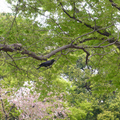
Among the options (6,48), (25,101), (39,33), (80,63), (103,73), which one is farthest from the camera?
(80,63)

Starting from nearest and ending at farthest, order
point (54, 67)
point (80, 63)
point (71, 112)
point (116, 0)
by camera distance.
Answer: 1. point (116, 0)
2. point (54, 67)
3. point (71, 112)
4. point (80, 63)

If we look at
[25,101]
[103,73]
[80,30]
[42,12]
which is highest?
[42,12]

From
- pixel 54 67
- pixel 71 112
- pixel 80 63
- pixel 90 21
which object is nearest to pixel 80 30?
pixel 90 21

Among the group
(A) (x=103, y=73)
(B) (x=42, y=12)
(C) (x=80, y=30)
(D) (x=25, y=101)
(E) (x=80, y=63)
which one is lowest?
(D) (x=25, y=101)

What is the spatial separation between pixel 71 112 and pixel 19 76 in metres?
7.51

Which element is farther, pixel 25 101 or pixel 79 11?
pixel 25 101

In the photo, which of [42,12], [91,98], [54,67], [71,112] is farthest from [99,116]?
[42,12]

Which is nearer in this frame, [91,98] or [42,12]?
[42,12]

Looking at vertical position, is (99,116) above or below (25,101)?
below

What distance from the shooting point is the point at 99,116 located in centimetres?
1688

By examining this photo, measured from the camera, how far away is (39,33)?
20.9 feet

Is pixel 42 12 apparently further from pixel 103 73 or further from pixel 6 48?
pixel 103 73

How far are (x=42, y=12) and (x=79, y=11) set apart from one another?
1.45 metres

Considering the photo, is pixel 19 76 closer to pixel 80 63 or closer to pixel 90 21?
pixel 90 21
